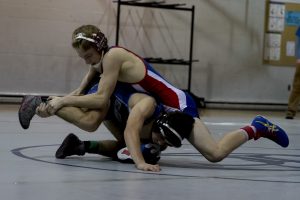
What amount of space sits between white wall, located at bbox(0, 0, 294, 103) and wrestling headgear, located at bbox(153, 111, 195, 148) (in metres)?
6.61

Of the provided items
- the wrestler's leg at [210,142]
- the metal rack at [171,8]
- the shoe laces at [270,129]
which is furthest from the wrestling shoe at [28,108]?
the metal rack at [171,8]

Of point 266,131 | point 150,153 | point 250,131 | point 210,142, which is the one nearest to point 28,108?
point 150,153

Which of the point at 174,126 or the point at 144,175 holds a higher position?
the point at 174,126

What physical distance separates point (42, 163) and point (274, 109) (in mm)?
8534

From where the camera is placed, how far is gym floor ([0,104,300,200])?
2.97 m

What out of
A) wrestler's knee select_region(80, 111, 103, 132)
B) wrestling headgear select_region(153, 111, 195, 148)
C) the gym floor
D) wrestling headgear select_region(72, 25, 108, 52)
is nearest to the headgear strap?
wrestling headgear select_region(72, 25, 108, 52)

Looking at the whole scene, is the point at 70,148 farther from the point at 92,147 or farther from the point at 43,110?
the point at 43,110

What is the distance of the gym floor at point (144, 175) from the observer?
2.97m

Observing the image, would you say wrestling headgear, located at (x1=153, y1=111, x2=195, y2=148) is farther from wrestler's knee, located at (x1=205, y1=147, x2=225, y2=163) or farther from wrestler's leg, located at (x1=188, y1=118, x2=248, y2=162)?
wrestler's knee, located at (x1=205, y1=147, x2=225, y2=163)

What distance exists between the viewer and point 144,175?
11.7 feet

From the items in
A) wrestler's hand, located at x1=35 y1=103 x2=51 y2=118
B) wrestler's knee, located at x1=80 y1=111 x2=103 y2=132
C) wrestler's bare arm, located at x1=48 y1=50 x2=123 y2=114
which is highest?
wrestler's bare arm, located at x1=48 y1=50 x2=123 y2=114

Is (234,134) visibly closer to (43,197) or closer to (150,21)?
(43,197)

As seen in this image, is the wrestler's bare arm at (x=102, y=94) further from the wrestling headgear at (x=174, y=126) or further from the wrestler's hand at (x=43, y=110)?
the wrestling headgear at (x=174, y=126)

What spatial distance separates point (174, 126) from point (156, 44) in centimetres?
736
